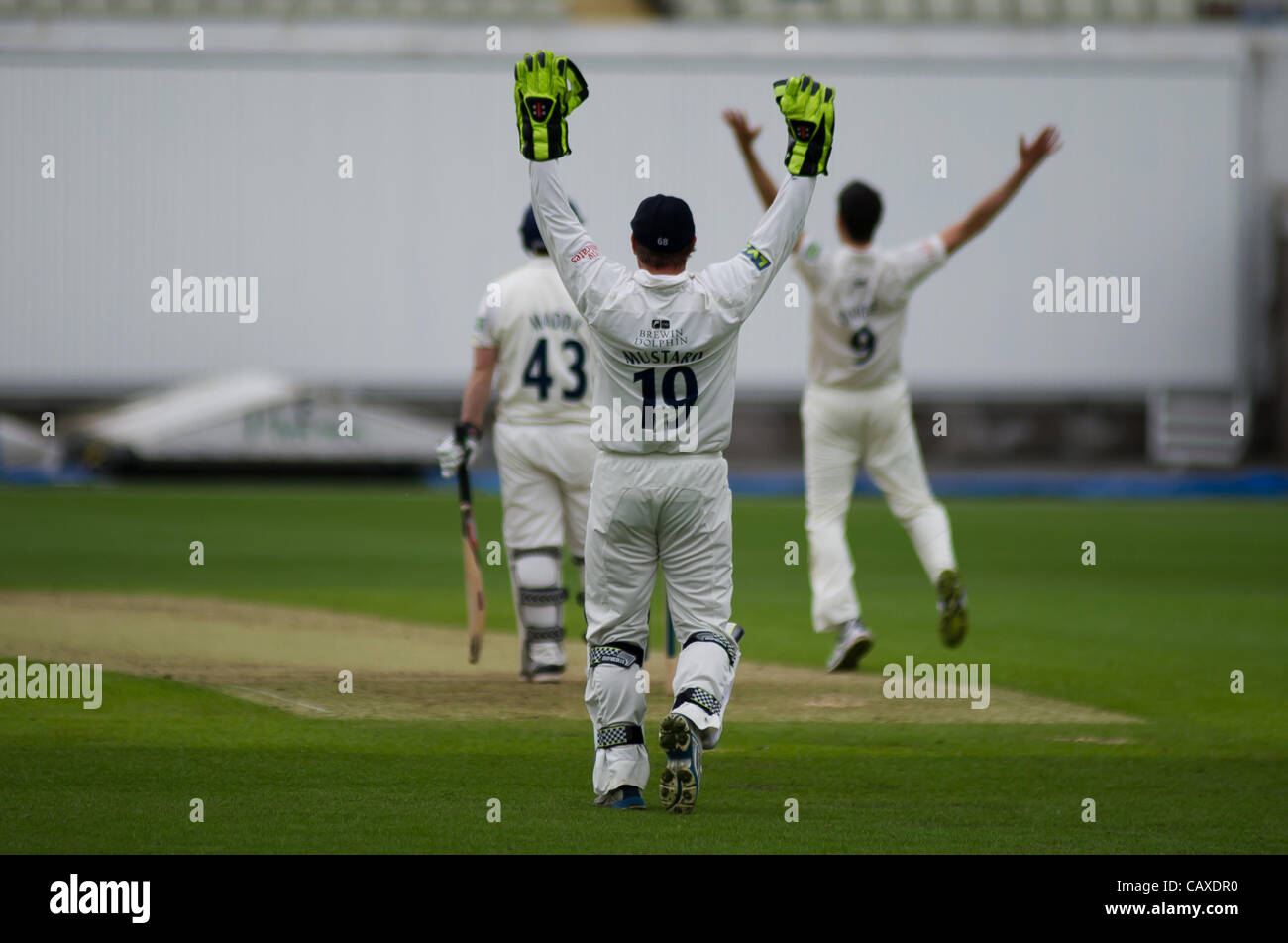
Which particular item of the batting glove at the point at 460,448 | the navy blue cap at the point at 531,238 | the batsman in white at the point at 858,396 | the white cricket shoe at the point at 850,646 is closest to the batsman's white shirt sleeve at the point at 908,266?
the batsman in white at the point at 858,396

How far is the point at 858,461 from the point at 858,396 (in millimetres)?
407

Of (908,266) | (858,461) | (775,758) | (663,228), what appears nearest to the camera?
(663,228)

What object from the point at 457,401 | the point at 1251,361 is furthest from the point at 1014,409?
the point at 457,401

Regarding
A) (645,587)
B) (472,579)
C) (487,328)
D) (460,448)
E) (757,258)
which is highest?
(757,258)

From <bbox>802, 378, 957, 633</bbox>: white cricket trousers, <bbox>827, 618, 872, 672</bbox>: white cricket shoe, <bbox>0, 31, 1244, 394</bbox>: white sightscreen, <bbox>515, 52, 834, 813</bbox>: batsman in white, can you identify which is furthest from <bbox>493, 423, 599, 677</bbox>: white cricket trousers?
<bbox>0, 31, 1244, 394</bbox>: white sightscreen

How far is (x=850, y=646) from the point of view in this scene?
33.5 feet

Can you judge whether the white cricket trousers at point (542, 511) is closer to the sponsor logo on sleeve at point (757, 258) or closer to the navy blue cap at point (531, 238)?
the navy blue cap at point (531, 238)

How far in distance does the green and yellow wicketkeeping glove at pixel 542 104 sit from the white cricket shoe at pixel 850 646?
4360mm

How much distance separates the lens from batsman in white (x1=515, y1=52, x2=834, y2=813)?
6.63 meters

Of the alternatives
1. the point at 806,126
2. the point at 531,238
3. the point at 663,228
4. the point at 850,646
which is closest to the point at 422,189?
the point at 531,238

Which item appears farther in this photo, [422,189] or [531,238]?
[422,189]

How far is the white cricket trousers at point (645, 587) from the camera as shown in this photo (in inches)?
263

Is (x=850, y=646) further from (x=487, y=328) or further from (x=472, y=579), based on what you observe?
(x=487, y=328)
